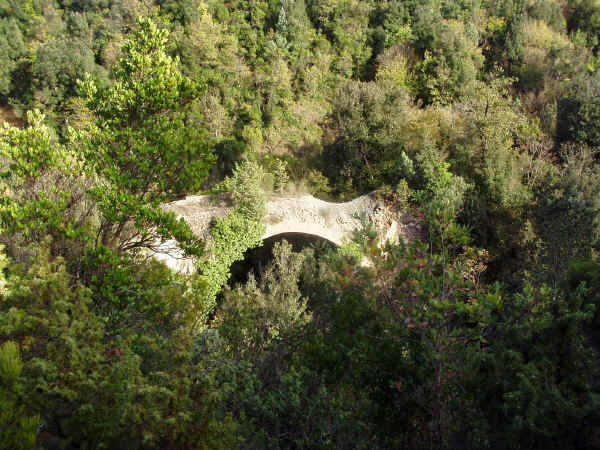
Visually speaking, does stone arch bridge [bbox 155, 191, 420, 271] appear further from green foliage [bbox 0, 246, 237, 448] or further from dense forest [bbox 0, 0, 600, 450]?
green foliage [bbox 0, 246, 237, 448]

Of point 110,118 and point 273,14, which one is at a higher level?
point 273,14

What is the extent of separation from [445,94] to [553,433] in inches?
1138

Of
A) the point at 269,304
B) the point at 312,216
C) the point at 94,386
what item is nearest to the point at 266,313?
the point at 269,304

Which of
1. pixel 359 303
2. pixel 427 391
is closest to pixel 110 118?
pixel 359 303

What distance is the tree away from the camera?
26.5 feet

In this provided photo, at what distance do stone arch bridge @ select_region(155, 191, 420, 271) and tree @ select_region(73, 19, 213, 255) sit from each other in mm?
7780

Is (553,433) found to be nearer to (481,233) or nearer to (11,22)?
(481,233)

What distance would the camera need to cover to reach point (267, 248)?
743 inches

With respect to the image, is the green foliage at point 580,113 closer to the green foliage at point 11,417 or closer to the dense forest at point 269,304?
the dense forest at point 269,304

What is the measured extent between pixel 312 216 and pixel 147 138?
11.2m

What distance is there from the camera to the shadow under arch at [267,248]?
60.6 ft

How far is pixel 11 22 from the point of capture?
119 ft

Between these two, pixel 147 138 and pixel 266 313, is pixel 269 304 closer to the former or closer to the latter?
pixel 266 313

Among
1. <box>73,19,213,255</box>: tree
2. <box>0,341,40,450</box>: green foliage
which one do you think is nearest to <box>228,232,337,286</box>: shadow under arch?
<box>73,19,213,255</box>: tree
